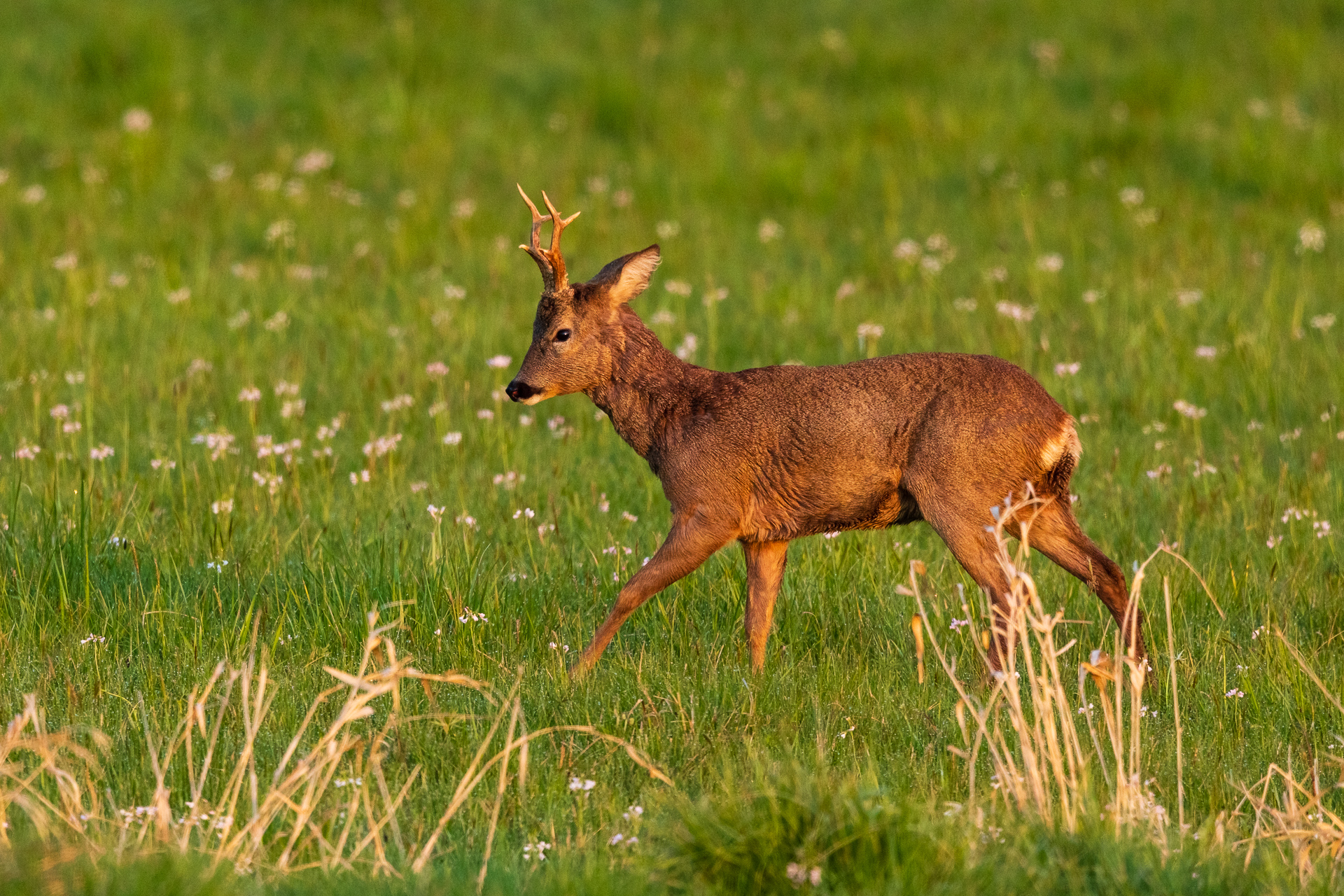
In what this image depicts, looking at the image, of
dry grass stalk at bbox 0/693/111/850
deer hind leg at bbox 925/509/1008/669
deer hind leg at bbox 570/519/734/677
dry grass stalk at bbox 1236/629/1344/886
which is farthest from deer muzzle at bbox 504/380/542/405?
dry grass stalk at bbox 1236/629/1344/886

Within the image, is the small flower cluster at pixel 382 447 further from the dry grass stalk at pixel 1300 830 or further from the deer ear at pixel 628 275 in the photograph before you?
the dry grass stalk at pixel 1300 830

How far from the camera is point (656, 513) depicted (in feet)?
26.2

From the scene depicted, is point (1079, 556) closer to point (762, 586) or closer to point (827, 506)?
point (827, 506)

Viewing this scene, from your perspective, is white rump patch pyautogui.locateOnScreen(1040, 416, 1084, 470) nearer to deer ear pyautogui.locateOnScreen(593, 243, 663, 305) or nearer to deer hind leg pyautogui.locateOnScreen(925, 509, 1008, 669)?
deer hind leg pyautogui.locateOnScreen(925, 509, 1008, 669)

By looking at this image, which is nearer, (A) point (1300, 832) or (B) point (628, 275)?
(A) point (1300, 832)

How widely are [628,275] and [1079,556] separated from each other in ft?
6.53

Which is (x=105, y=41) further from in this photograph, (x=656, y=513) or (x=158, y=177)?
(x=656, y=513)

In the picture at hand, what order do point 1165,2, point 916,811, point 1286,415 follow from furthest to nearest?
point 1165,2, point 1286,415, point 916,811

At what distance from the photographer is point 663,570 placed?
6.11m

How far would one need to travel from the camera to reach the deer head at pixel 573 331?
21.3 feet

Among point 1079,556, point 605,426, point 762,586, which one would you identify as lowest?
point 605,426

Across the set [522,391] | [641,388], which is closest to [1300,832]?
[641,388]

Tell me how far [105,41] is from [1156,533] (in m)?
11.7

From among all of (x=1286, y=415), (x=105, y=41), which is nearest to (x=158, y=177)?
(x=105, y=41)
